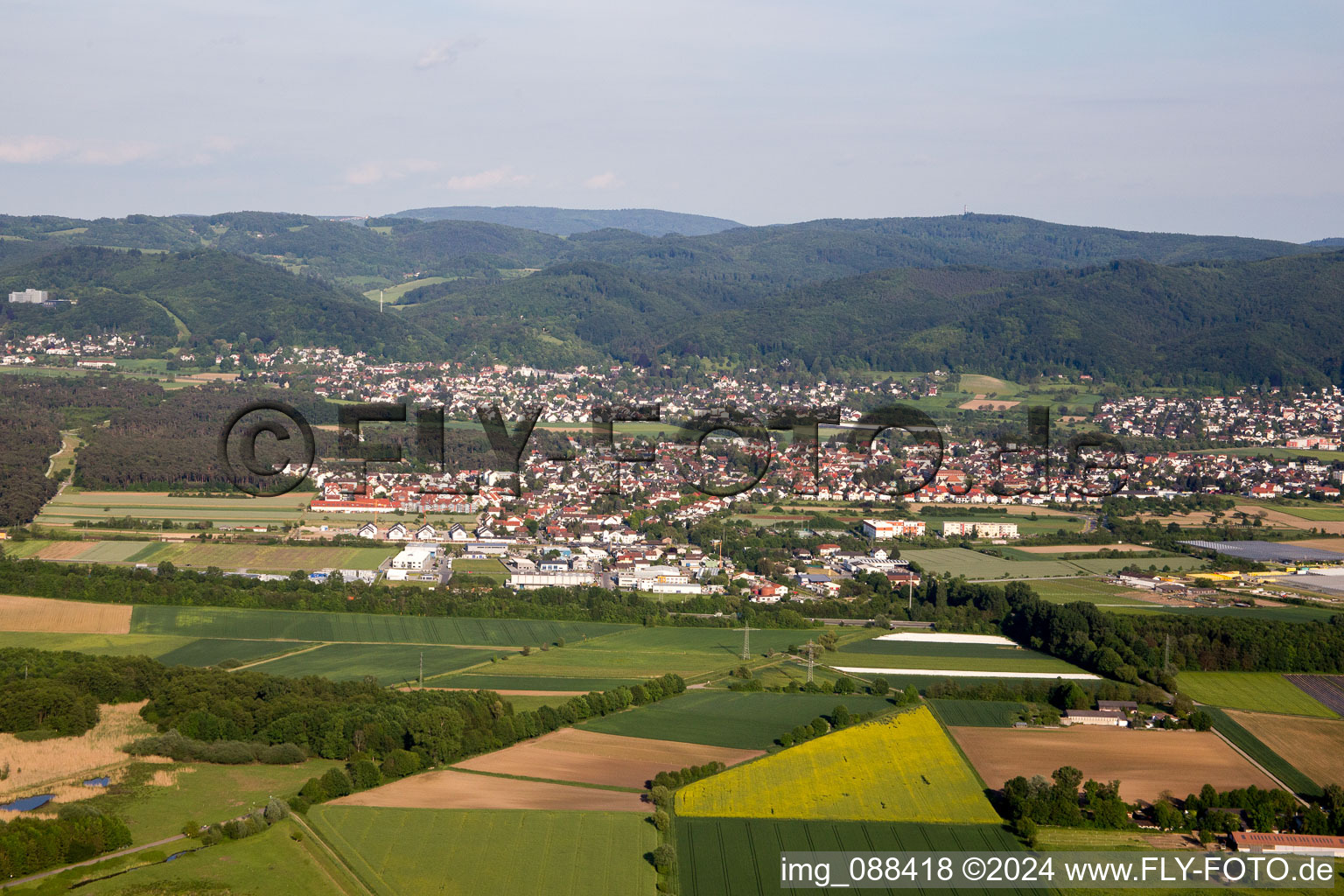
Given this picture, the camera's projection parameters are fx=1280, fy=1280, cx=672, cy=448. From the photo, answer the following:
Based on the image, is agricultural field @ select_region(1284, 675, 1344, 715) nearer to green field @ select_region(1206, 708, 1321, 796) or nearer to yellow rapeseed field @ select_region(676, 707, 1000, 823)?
green field @ select_region(1206, 708, 1321, 796)

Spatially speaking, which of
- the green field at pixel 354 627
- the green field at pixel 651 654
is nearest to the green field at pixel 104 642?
the green field at pixel 354 627

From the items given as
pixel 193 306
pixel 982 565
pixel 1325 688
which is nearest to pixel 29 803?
pixel 1325 688

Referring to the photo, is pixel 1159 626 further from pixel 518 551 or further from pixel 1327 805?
pixel 518 551

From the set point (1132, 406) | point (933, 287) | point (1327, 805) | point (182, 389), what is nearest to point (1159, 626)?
point (1327, 805)

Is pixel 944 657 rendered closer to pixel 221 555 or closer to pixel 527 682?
pixel 527 682

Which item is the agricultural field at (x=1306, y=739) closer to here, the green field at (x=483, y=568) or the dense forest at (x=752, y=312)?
the green field at (x=483, y=568)

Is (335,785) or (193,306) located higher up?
(193,306)
